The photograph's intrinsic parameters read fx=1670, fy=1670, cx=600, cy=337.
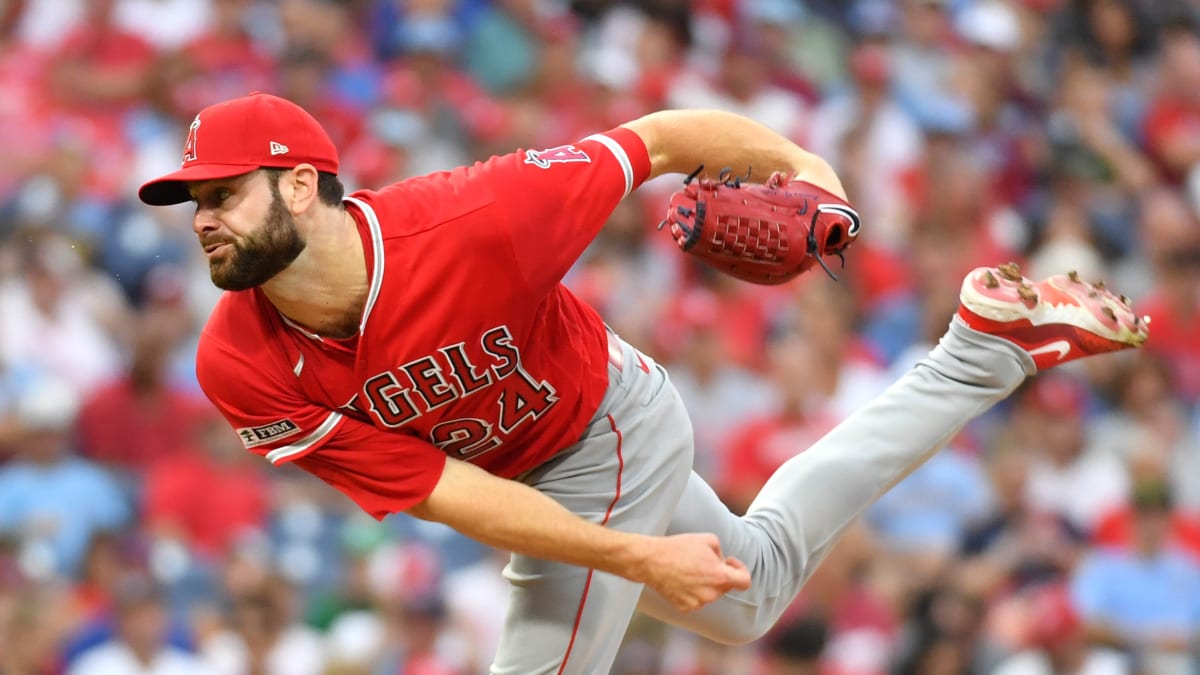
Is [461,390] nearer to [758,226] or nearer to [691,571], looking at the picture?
[691,571]

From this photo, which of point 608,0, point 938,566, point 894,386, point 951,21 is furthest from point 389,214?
point 951,21

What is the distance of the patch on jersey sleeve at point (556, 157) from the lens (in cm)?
387

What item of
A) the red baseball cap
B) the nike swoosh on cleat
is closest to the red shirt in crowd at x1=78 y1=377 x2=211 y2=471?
the red baseball cap

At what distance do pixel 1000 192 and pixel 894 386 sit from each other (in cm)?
458

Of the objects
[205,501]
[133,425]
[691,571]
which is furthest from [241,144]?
[133,425]

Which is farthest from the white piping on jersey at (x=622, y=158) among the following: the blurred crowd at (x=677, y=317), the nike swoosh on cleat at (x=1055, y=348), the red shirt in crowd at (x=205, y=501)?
the red shirt in crowd at (x=205, y=501)

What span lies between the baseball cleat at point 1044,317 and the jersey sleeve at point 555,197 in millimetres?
1001

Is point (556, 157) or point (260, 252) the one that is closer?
point (260, 252)

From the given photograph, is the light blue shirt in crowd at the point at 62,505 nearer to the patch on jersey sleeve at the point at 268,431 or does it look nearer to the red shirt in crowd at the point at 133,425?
the red shirt in crowd at the point at 133,425

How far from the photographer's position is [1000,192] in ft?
28.7

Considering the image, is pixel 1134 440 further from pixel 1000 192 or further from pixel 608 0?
pixel 608 0

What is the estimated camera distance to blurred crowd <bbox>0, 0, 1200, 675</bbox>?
6.46 m

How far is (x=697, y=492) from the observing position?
4.35m

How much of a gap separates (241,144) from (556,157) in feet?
2.48
